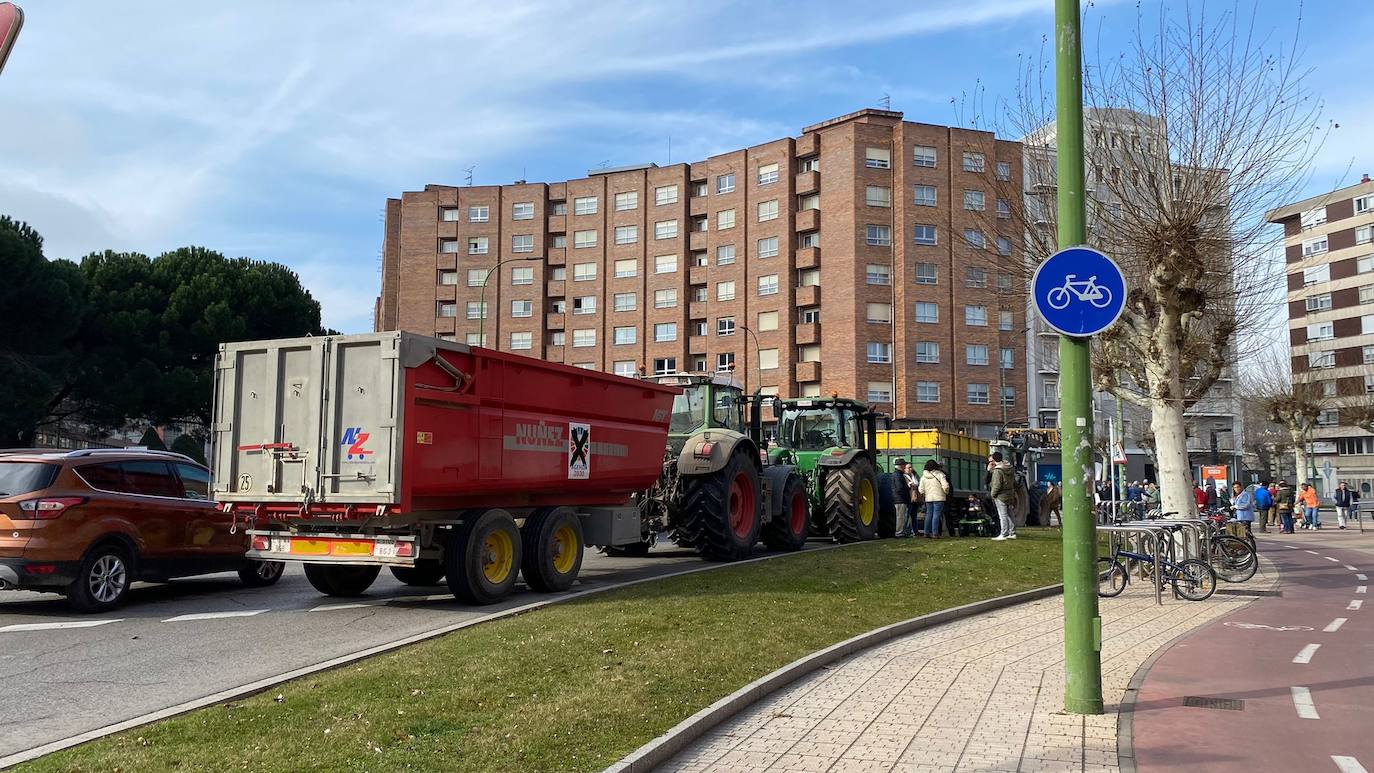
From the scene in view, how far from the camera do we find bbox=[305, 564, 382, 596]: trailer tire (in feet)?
37.7

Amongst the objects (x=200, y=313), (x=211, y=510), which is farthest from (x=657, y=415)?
(x=200, y=313)

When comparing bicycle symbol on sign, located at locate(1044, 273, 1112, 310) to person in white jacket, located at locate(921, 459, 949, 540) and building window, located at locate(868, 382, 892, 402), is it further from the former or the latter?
building window, located at locate(868, 382, 892, 402)

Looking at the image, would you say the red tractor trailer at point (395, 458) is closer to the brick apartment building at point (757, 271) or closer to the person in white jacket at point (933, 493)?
the person in white jacket at point (933, 493)

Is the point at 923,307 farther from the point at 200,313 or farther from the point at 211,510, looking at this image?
the point at 211,510

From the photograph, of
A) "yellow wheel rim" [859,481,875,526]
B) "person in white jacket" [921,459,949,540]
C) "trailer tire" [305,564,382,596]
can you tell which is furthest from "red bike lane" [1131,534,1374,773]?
"trailer tire" [305,564,382,596]

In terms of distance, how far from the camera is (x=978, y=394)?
57750mm

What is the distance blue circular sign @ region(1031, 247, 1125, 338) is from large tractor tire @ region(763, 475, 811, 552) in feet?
31.8

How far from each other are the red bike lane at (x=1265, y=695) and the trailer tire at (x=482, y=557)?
6.20m

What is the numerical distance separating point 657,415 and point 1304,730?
29.4ft

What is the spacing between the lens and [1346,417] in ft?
175

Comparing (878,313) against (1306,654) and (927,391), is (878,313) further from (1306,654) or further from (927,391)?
(1306,654)

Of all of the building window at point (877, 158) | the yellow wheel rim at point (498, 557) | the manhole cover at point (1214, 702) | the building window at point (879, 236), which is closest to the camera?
the manhole cover at point (1214, 702)

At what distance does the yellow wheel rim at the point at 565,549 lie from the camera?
11797mm

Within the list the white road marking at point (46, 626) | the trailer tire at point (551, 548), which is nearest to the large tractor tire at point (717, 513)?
→ the trailer tire at point (551, 548)
